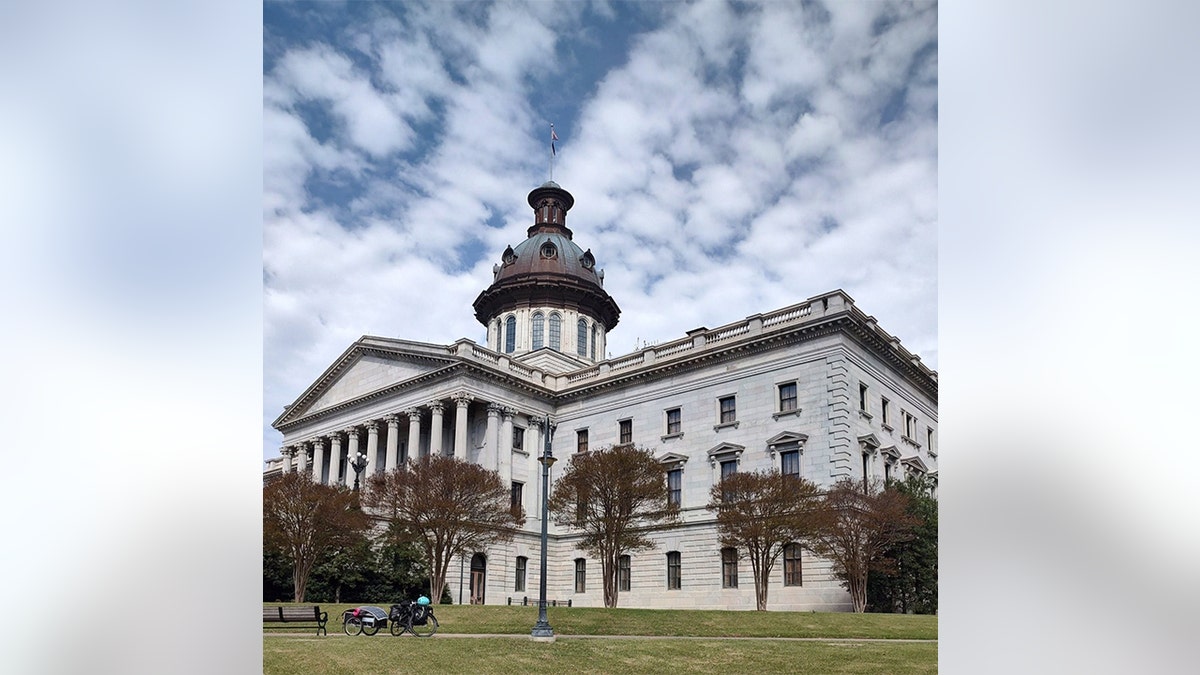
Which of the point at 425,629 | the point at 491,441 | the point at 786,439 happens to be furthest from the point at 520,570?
the point at 425,629

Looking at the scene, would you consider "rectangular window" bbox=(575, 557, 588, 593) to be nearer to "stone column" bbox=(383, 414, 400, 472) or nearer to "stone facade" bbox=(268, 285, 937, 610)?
"stone facade" bbox=(268, 285, 937, 610)

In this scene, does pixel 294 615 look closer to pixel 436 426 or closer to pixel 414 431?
pixel 436 426

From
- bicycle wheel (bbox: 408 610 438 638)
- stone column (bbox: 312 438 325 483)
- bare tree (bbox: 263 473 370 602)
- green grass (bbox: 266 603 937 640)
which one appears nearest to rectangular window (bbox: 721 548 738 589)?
green grass (bbox: 266 603 937 640)

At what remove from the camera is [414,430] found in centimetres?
2816

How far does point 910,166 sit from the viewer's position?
10766mm

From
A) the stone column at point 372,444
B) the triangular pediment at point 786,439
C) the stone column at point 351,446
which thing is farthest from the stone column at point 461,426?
the triangular pediment at point 786,439

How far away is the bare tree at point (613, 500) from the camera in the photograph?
75.7 feet

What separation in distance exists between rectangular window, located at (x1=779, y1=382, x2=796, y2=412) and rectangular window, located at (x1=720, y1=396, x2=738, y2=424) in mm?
1467

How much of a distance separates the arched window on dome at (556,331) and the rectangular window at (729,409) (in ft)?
39.0

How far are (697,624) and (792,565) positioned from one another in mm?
7829
